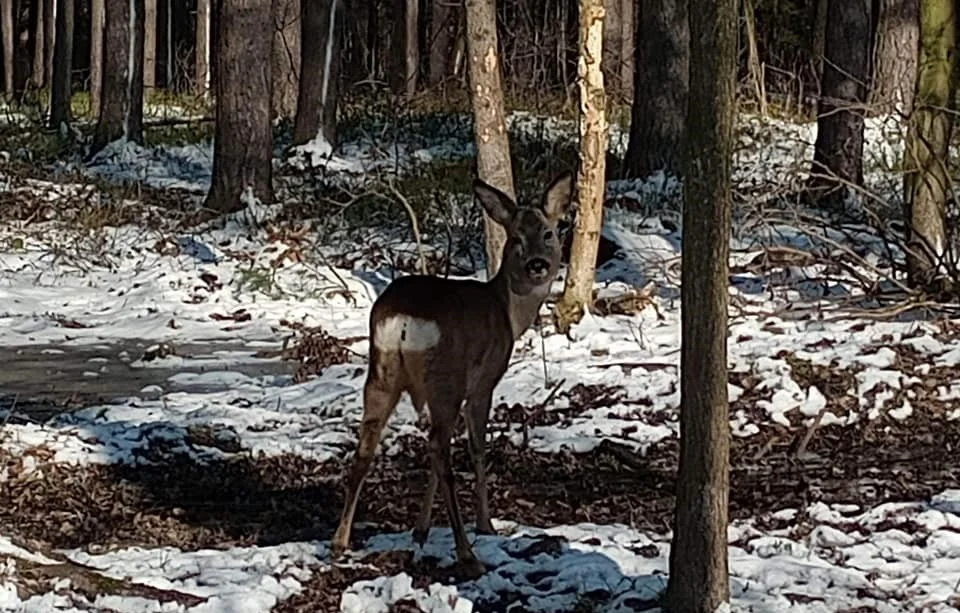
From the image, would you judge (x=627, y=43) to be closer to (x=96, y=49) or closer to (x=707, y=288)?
(x=96, y=49)

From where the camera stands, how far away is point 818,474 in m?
7.57

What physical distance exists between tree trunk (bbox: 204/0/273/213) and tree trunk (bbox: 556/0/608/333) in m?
6.02

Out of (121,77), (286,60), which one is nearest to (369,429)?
(121,77)

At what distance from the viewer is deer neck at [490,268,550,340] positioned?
22.5ft

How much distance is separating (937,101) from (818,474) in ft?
11.2

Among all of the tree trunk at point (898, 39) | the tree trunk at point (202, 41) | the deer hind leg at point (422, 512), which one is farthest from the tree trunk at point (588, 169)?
the tree trunk at point (202, 41)

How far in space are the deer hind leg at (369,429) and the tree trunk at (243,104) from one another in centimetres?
1013

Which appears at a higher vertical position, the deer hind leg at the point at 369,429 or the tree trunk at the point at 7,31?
the tree trunk at the point at 7,31

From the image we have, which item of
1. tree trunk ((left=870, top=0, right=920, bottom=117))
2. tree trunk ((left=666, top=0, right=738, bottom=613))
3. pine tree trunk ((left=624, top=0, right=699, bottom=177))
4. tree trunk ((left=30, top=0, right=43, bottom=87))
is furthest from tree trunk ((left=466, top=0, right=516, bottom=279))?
tree trunk ((left=30, top=0, right=43, bottom=87))

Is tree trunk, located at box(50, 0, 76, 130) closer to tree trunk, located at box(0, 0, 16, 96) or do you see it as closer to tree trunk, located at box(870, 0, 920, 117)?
tree trunk, located at box(870, 0, 920, 117)

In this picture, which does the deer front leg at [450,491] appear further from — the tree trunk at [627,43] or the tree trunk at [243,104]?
the tree trunk at [627,43]

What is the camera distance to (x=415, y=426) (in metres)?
8.69

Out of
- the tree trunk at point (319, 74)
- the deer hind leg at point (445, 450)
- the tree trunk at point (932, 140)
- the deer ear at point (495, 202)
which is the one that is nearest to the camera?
the deer hind leg at point (445, 450)

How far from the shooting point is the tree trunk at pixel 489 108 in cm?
1013
